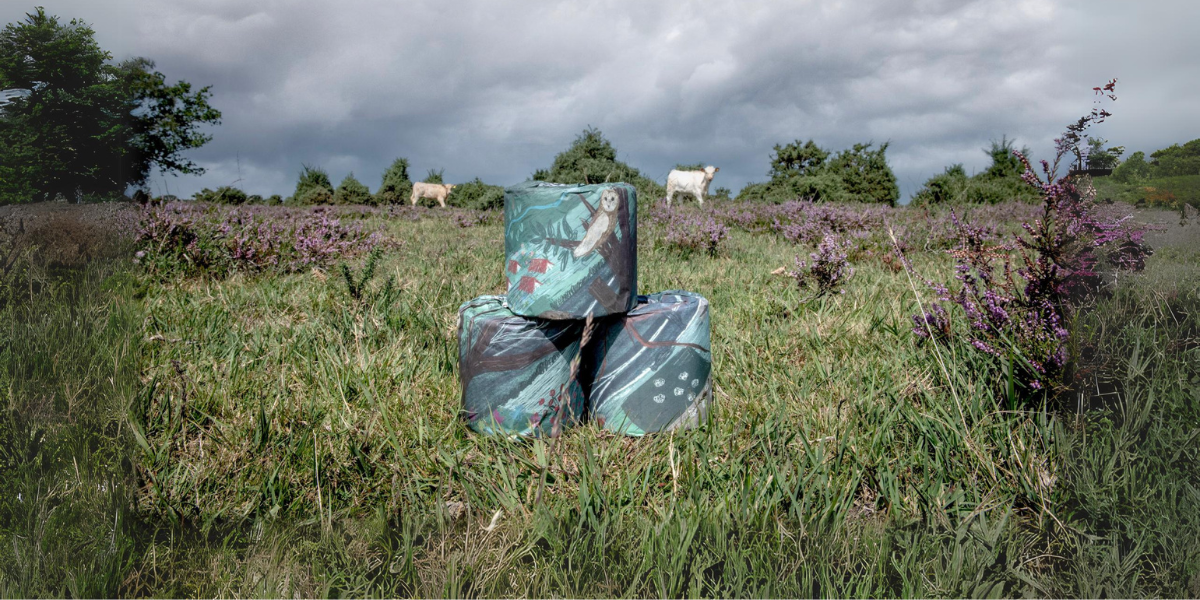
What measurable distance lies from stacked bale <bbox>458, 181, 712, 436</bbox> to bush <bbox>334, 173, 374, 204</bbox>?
21.2 m

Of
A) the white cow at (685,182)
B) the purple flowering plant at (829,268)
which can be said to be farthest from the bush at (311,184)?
the purple flowering plant at (829,268)

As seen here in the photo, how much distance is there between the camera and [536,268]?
210cm

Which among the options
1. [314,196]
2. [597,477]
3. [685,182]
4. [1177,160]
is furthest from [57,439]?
[314,196]

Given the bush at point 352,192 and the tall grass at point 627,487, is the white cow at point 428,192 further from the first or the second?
the tall grass at point 627,487

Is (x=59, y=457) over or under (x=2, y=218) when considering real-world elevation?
under

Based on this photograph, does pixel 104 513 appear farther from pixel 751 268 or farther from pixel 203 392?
pixel 751 268

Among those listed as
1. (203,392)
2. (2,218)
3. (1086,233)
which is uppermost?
Answer: (2,218)

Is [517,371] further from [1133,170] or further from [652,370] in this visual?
[1133,170]

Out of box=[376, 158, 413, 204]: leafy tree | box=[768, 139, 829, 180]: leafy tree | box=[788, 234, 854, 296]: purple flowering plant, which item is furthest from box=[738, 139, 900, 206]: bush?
box=[376, 158, 413, 204]: leafy tree

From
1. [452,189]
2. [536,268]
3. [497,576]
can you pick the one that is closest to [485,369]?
[536,268]

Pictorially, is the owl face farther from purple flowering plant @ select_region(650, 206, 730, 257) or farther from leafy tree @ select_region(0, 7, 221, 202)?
purple flowering plant @ select_region(650, 206, 730, 257)

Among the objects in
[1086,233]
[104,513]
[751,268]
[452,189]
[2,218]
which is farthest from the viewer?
[452,189]

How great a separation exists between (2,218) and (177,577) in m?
0.98

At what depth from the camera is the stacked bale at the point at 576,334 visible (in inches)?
82.1
